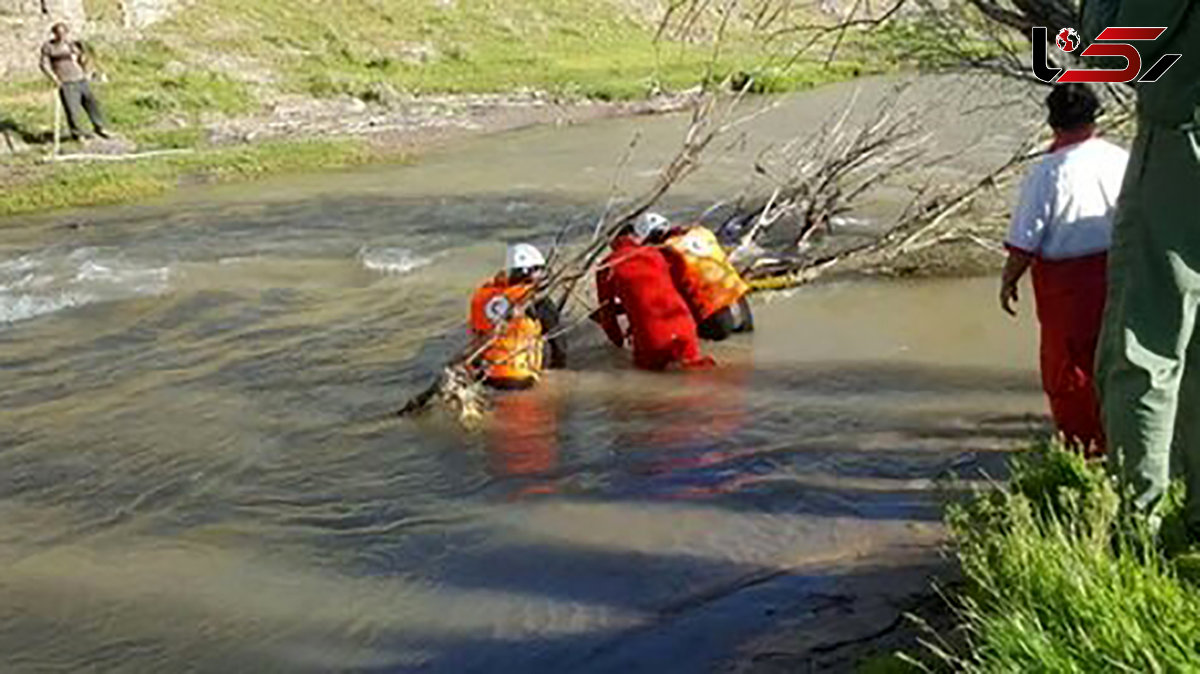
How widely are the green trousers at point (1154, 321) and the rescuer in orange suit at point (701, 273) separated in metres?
4.70

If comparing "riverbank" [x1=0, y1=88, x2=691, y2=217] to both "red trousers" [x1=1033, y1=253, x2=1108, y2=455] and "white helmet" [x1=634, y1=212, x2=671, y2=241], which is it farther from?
"red trousers" [x1=1033, y1=253, x2=1108, y2=455]

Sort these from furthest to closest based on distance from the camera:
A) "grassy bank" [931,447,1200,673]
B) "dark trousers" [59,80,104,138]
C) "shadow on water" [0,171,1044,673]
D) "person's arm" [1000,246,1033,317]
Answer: "dark trousers" [59,80,104,138]
"shadow on water" [0,171,1044,673]
"person's arm" [1000,246,1033,317]
"grassy bank" [931,447,1200,673]

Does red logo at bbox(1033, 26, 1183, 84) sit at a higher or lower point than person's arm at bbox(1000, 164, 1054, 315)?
higher

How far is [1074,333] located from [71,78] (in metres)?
19.6

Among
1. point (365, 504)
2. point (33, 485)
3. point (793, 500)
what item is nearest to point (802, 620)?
point (793, 500)

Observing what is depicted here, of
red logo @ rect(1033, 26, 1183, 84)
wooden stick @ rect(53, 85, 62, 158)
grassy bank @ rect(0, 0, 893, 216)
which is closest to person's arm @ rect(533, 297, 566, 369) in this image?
red logo @ rect(1033, 26, 1183, 84)

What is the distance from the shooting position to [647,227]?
8.62 meters

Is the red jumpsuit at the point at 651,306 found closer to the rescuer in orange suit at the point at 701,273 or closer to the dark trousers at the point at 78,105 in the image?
the rescuer in orange suit at the point at 701,273

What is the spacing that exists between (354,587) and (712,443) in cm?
226

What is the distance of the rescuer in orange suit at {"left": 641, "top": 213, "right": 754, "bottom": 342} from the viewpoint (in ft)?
27.7

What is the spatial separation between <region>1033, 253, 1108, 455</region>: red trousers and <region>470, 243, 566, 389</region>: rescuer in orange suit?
12.2 feet

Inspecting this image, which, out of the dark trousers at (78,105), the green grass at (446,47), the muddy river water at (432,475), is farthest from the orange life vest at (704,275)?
the green grass at (446,47)

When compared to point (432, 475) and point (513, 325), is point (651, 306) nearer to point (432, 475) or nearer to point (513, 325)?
point (513, 325)

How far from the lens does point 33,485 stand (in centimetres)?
759
